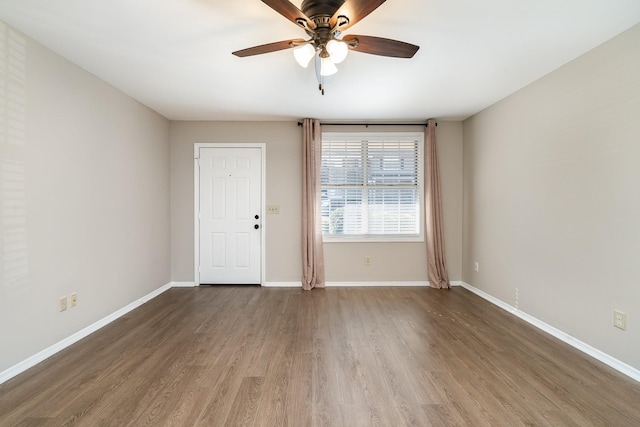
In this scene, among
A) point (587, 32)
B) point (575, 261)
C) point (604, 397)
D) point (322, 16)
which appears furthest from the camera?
point (575, 261)

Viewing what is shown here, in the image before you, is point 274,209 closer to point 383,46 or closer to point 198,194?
point 198,194

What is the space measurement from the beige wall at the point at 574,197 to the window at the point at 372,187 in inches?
39.8

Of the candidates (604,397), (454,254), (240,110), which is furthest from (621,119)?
(240,110)

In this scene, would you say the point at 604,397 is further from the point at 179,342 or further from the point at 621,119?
the point at 179,342

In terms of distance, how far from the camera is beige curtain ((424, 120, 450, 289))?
406cm

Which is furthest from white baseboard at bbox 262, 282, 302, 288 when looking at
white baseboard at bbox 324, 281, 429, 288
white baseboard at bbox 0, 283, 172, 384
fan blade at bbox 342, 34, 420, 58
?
fan blade at bbox 342, 34, 420, 58

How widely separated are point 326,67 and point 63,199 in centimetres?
245

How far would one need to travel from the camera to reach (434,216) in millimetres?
4074

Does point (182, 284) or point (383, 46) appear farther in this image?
point (182, 284)

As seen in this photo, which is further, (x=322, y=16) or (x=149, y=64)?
(x=149, y=64)

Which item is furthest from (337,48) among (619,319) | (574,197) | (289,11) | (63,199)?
(619,319)

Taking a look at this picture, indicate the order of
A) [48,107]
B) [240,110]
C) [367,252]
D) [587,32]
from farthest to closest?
[367,252], [240,110], [48,107], [587,32]

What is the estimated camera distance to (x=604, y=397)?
1.73 m

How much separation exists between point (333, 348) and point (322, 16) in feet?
7.84
